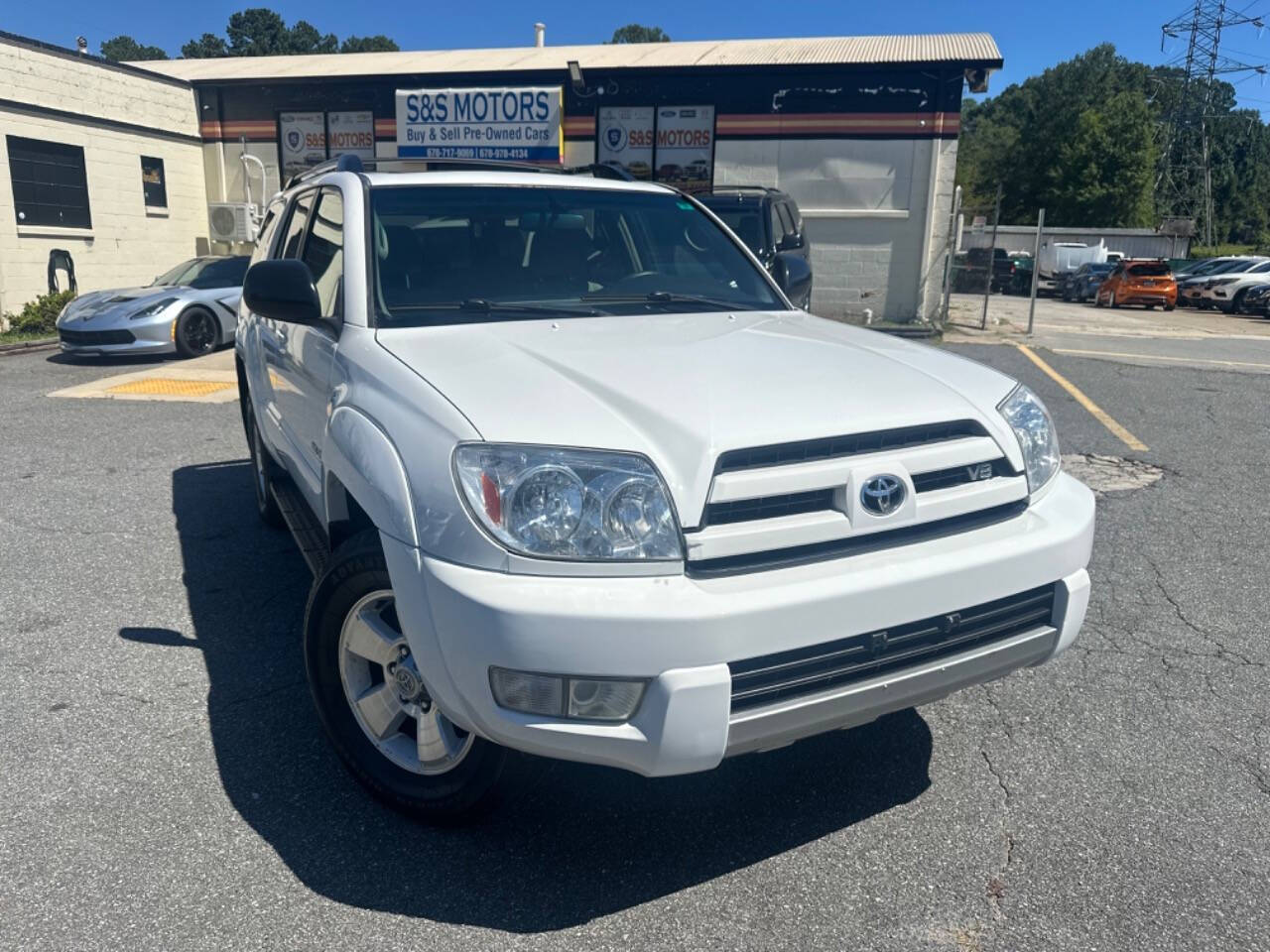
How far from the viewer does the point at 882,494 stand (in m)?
2.43

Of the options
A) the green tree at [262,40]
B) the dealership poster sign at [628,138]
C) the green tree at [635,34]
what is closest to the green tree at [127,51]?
the green tree at [262,40]

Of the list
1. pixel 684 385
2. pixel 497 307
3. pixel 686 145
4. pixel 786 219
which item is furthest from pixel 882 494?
pixel 686 145

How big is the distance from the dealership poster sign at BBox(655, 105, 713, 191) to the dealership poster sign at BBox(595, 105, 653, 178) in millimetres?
225

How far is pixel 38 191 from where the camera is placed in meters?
16.6

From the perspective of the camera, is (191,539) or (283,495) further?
(191,539)

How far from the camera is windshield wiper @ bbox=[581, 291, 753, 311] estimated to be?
11.9ft

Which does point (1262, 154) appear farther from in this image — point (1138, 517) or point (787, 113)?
point (1138, 517)


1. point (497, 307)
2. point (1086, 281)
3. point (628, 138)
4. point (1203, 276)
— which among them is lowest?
point (1086, 281)

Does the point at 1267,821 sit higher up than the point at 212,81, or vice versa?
the point at 212,81

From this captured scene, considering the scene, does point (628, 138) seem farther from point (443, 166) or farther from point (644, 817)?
point (644, 817)

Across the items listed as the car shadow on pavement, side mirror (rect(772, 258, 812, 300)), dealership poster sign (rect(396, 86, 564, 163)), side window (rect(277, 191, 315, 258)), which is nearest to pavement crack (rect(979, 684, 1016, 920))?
the car shadow on pavement

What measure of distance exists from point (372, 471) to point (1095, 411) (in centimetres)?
853

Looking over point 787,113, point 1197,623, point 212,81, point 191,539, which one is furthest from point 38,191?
point 1197,623

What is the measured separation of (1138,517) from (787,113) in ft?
48.4
